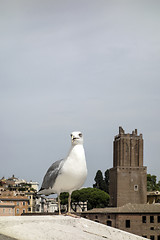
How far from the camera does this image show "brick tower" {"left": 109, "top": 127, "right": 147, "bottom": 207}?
80.2 metres

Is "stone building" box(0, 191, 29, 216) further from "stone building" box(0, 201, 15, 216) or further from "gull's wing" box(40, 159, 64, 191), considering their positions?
"gull's wing" box(40, 159, 64, 191)

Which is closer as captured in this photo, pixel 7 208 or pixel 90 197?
pixel 7 208

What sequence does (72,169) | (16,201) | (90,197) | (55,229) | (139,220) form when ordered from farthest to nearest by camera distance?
(90,197) < (16,201) < (139,220) < (72,169) < (55,229)

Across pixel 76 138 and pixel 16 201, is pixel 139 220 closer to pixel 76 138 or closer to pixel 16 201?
pixel 16 201

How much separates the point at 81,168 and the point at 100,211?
168 feet

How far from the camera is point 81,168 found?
31.8ft

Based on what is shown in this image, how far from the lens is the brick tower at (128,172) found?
80250 mm

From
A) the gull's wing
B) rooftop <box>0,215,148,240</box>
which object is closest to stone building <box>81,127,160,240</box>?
the gull's wing

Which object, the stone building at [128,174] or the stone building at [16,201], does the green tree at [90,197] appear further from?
the stone building at [16,201]

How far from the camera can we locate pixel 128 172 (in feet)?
269

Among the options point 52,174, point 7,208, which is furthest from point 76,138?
point 7,208

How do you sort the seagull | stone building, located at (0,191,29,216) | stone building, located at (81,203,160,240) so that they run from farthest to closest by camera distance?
stone building, located at (0,191,29,216)
stone building, located at (81,203,160,240)
the seagull

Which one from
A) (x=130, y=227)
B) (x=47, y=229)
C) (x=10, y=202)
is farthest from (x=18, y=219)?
(x=10, y=202)

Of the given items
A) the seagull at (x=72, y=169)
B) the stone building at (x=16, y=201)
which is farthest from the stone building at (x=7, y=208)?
the seagull at (x=72, y=169)
